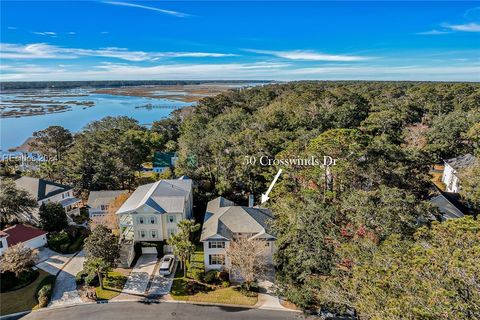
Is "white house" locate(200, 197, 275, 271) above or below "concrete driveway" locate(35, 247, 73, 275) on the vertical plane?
above

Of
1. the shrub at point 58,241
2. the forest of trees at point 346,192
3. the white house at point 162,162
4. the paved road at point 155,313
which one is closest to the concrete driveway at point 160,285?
the paved road at point 155,313

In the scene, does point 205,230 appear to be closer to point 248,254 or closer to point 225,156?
point 248,254

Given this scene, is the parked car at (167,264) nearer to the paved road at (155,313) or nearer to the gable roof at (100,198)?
the paved road at (155,313)

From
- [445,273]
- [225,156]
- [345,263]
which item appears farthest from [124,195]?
[445,273]

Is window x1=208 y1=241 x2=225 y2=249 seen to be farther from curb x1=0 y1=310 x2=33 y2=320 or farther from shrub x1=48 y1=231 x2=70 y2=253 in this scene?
shrub x1=48 y1=231 x2=70 y2=253

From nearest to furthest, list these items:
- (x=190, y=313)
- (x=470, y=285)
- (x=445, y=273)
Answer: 1. (x=470, y=285)
2. (x=445, y=273)
3. (x=190, y=313)

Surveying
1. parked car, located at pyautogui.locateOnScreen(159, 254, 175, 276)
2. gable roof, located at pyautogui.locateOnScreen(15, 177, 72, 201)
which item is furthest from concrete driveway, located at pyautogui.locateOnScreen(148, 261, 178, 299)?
gable roof, located at pyautogui.locateOnScreen(15, 177, 72, 201)
